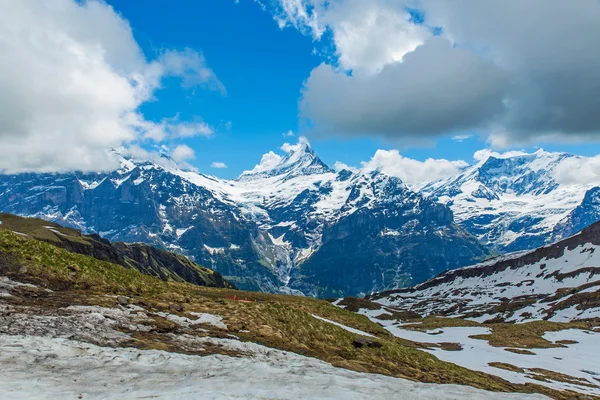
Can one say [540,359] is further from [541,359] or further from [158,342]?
[158,342]

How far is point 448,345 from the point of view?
47.2m

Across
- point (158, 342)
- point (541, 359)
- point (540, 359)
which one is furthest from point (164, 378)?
point (541, 359)

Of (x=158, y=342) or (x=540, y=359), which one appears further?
(x=540, y=359)

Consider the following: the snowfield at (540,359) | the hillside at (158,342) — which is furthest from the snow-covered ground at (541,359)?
the hillside at (158,342)

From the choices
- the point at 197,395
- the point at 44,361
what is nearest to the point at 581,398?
the point at 197,395

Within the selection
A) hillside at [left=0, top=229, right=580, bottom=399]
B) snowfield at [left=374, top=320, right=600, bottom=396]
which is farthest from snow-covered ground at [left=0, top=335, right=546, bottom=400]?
snowfield at [left=374, top=320, right=600, bottom=396]

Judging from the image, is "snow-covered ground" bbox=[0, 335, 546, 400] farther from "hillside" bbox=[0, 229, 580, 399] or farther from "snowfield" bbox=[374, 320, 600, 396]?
"snowfield" bbox=[374, 320, 600, 396]

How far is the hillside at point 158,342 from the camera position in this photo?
1190 cm

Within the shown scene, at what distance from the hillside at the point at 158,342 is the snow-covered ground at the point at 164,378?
0.05 m

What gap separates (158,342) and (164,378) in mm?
4144

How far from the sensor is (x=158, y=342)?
16.0m

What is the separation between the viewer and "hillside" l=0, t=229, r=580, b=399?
468 inches

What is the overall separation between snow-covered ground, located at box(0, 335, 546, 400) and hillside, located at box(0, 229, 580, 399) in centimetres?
5

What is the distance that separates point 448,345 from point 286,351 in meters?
35.0
